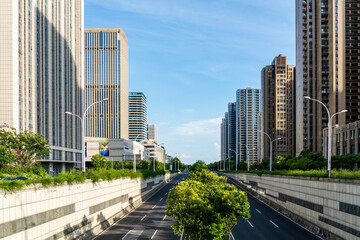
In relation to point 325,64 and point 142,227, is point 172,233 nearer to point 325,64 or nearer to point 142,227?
point 142,227

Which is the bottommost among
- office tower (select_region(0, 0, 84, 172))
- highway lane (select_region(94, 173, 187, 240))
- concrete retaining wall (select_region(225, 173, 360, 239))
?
highway lane (select_region(94, 173, 187, 240))

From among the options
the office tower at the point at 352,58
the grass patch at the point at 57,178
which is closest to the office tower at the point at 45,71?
the grass patch at the point at 57,178

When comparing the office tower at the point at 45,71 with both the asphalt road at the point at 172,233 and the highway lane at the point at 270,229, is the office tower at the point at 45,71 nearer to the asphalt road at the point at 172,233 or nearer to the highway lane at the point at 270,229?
the asphalt road at the point at 172,233

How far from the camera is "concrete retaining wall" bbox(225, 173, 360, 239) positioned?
28.0 m

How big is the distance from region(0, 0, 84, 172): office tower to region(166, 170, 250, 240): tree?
180ft

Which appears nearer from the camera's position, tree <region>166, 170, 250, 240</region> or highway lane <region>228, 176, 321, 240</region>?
tree <region>166, 170, 250, 240</region>

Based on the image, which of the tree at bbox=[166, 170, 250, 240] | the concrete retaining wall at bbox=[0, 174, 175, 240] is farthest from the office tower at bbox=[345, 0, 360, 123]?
the tree at bbox=[166, 170, 250, 240]

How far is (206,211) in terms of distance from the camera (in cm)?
2569

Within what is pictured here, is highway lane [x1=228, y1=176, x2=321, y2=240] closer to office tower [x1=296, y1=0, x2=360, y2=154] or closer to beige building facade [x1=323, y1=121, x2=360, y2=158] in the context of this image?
beige building facade [x1=323, y1=121, x2=360, y2=158]

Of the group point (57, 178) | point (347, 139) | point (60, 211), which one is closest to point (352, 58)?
point (347, 139)

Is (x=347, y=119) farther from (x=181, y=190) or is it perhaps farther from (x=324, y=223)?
(x=181, y=190)

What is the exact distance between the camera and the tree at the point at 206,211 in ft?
83.8

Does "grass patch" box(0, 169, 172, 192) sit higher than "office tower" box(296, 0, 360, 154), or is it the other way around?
"office tower" box(296, 0, 360, 154)

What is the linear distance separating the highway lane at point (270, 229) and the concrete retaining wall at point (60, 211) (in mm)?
15071
